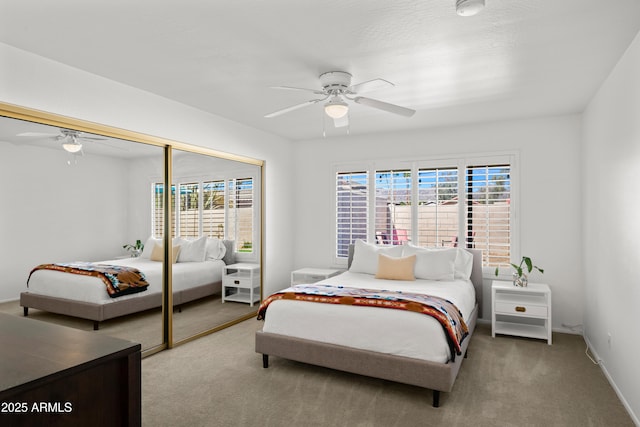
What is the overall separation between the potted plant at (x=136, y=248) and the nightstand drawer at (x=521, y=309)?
12.3 ft

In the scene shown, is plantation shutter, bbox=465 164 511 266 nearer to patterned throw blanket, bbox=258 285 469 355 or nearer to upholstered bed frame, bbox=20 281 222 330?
patterned throw blanket, bbox=258 285 469 355

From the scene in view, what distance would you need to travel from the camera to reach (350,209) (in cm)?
562

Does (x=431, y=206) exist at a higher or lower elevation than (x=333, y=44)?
lower

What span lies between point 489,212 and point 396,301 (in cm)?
234

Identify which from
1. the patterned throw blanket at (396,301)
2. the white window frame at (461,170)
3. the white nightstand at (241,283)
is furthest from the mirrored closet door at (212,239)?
the white window frame at (461,170)

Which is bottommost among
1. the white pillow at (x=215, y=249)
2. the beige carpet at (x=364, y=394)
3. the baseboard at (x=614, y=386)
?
the beige carpet at (x=364, y=394)

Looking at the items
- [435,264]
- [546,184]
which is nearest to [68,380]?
[435,264]

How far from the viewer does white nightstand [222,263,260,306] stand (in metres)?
4.71

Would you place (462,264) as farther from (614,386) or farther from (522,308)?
(614,386)

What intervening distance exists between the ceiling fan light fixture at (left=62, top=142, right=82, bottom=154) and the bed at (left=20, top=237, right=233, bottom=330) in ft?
3.14

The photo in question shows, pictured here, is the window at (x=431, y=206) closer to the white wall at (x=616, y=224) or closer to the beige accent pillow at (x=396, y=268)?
the beige accent pillow at (x=396, y=268)

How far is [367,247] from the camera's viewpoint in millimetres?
4984

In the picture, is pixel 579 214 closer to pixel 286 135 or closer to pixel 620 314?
pixel 620 314

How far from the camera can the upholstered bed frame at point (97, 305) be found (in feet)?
9.61
